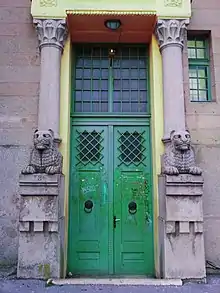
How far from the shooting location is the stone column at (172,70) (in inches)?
290

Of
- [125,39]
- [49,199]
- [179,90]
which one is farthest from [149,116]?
[49,199]

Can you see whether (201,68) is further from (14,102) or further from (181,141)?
(14,102)

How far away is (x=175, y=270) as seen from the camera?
6.54m

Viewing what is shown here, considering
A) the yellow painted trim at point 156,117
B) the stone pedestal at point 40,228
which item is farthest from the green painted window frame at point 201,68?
the stone pedestal at point 40,228

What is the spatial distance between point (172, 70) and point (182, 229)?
3.39 metres

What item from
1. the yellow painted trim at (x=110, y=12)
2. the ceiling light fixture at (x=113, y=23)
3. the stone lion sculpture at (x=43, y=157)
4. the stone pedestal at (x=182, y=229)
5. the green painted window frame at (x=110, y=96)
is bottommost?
the stone pedestal at (x=182, y=229)

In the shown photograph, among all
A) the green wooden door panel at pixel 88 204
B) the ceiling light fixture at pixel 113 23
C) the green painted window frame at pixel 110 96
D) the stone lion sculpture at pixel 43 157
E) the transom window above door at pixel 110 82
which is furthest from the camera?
the transom window above door at pixel 110 82

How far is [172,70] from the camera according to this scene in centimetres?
756

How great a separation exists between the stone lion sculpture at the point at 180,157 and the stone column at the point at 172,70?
0.31 meters

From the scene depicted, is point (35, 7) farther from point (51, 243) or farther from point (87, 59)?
point (51, 243)

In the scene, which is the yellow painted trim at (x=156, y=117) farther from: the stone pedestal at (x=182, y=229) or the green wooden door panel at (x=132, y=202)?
the stone pedestal at (x=182, y=229)

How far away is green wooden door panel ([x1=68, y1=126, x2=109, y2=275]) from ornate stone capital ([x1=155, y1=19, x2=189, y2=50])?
246 centimetres

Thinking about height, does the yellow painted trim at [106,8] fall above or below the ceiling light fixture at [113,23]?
above

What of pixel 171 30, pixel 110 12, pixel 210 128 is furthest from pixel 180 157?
pixel 110 12
